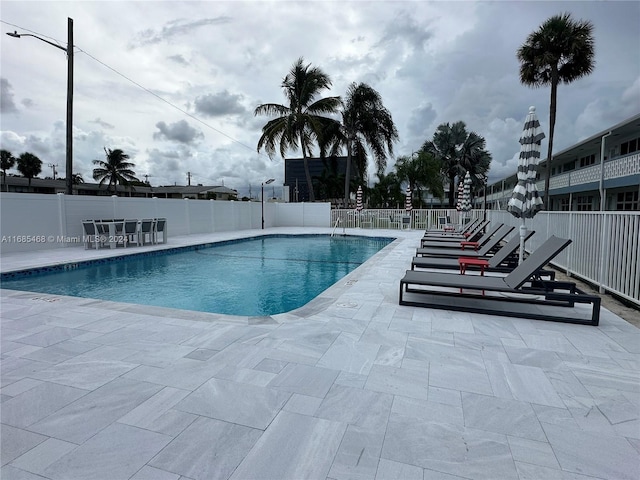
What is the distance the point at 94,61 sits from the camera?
487 inches

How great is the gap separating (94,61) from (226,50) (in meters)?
4.89

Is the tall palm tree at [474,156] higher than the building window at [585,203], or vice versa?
the tall palm tree at [474,156]

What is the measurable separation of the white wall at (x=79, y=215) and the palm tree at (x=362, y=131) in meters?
7.71

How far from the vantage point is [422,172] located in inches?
1121

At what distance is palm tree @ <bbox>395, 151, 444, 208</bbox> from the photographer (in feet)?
92.7

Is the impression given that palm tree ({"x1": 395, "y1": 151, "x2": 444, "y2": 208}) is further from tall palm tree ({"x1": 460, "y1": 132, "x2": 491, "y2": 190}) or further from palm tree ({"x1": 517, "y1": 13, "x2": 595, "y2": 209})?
palm tree ({"x1": 517, "y1": 13, "x2": 595, "y2": 209})

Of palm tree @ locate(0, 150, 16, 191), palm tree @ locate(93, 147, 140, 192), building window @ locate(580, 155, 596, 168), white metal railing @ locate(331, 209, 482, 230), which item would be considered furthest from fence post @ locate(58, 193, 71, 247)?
palm tree @ locate(0, 150, 16, 191)

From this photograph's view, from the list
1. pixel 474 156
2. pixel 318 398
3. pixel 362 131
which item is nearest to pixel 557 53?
pixel 362 131

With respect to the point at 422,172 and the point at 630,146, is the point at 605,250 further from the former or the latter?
the point at 422,172

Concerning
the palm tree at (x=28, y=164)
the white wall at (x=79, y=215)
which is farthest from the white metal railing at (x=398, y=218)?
the palm tree at (x=28, y=164)

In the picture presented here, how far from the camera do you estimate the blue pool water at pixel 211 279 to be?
616 centimetres

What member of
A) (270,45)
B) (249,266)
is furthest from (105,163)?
(249,266)

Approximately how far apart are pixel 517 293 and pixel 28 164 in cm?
5143

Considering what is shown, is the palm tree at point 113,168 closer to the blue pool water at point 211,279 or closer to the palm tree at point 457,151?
the palm tree at point 457,151
